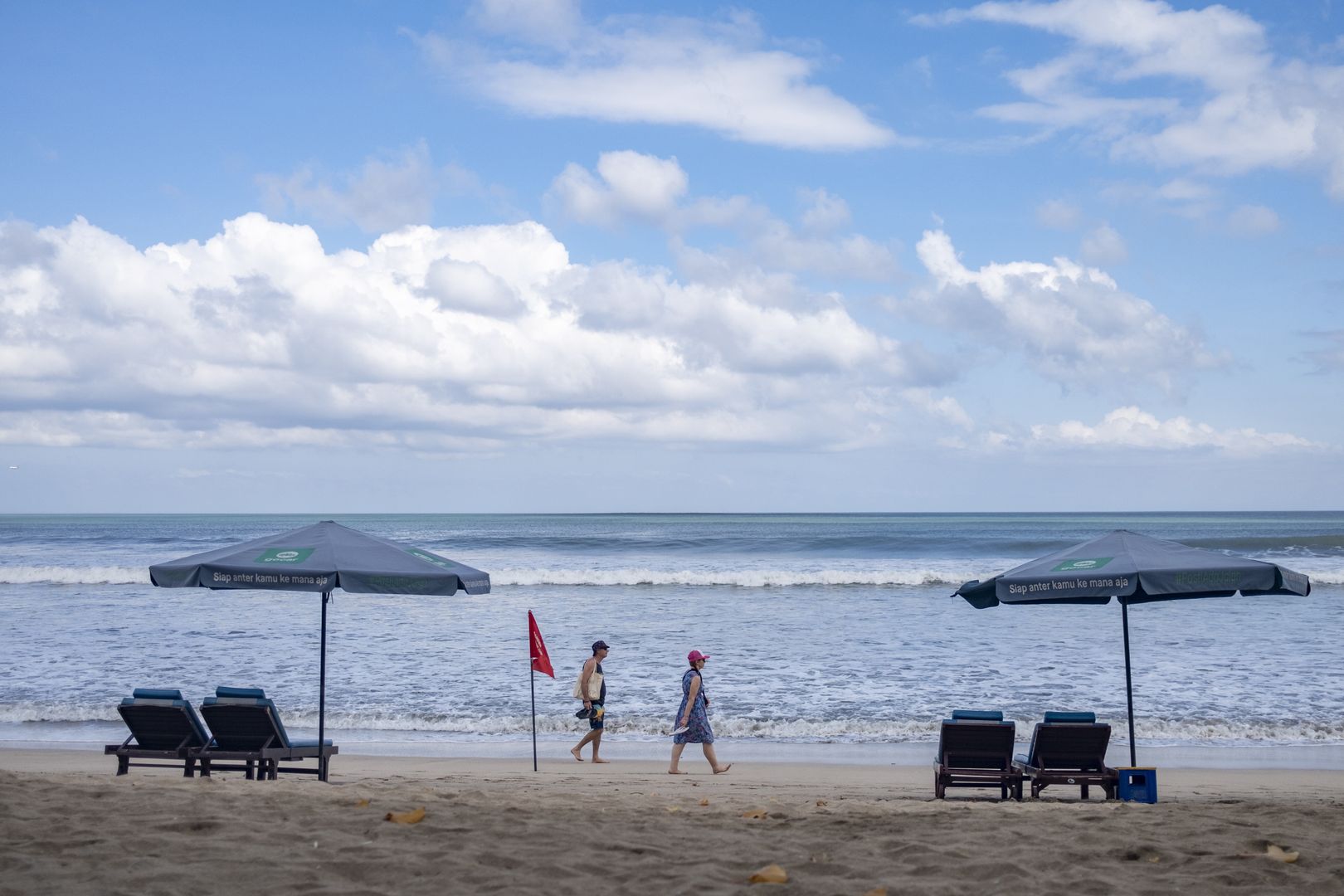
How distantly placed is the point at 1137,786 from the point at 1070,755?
58 cm

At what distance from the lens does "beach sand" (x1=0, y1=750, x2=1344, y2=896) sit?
5391mm

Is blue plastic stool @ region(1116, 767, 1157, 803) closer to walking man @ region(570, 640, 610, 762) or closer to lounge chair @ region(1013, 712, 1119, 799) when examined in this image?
lounge chair @ region(1013, 712, 1119, 799)

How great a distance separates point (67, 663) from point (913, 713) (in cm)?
1329

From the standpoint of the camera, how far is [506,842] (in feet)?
20.3

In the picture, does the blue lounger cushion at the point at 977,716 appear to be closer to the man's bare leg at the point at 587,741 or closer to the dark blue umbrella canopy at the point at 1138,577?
the dark blue umbrella canopy at the point at 1138,577

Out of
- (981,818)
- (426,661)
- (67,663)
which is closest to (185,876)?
(981,818)

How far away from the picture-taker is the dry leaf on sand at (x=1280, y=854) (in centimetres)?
583

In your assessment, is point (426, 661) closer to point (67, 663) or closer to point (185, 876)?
point (67, 663)

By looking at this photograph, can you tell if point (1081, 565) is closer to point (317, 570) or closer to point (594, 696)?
point (594, 696)

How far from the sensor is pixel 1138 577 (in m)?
8.74

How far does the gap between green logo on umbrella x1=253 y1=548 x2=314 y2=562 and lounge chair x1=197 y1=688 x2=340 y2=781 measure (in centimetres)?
129

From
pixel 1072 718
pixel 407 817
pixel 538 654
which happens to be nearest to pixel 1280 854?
pixel 1072 718

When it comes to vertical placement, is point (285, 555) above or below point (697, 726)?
above

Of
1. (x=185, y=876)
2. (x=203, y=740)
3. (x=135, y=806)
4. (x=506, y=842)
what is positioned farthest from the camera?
(x=203, y=740)
